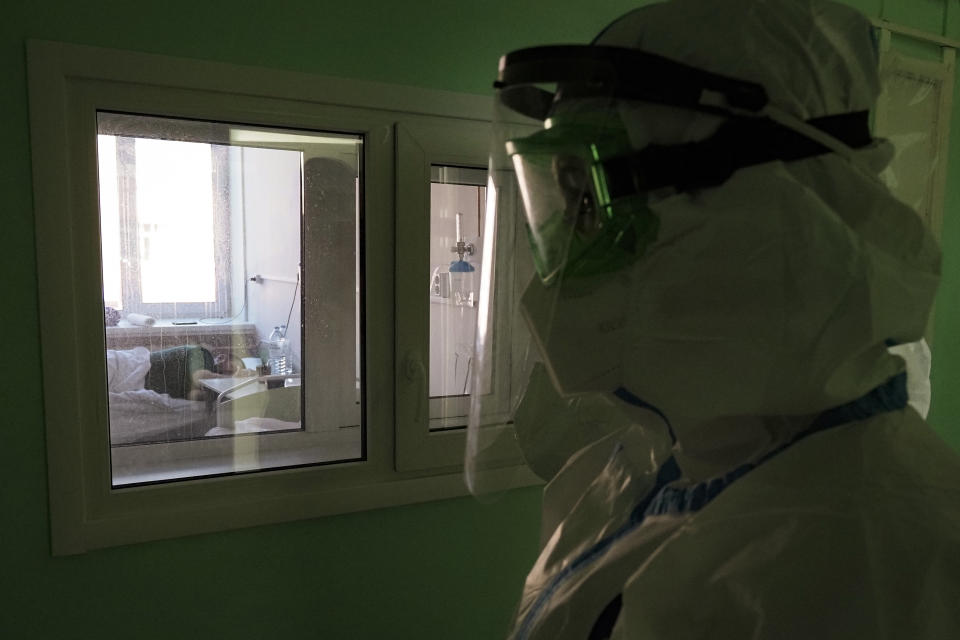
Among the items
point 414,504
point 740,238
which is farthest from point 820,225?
point 414,504

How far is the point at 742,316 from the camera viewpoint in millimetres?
645

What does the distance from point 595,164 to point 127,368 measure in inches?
43.6

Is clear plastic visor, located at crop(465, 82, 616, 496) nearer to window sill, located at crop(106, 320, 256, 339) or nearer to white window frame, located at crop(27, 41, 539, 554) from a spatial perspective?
white window frame, located at crop(27, 41, 539, 554)

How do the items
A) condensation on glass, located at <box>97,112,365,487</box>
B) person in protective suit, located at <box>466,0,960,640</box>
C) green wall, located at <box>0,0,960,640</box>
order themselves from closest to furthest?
person in protective suit, located at <box>466,0,960,640</box> → green wall, located at <box>0,0,960,640</box> → condensation on glass, located at <box>97,112,365,487</box>

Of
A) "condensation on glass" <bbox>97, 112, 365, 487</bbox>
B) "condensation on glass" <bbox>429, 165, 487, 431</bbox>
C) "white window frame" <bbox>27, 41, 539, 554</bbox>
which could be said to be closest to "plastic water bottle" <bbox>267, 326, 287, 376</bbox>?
"condensation on glass" <bbox>97, 112, 365, 487</bbox>

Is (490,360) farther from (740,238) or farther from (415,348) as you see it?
(415,348)

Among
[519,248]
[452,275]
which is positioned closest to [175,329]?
[452,275]

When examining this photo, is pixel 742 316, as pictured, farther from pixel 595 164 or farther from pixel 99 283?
pixel 99 283

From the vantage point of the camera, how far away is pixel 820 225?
2.03 ft

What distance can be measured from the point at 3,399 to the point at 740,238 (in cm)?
128

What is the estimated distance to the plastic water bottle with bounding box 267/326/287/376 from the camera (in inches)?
59.9

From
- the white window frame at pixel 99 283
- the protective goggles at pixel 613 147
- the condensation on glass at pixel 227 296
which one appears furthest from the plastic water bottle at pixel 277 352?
the protective goggles at pixel 613 147

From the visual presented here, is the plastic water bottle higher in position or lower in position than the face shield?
lower

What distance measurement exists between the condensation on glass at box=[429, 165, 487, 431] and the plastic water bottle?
34cm
